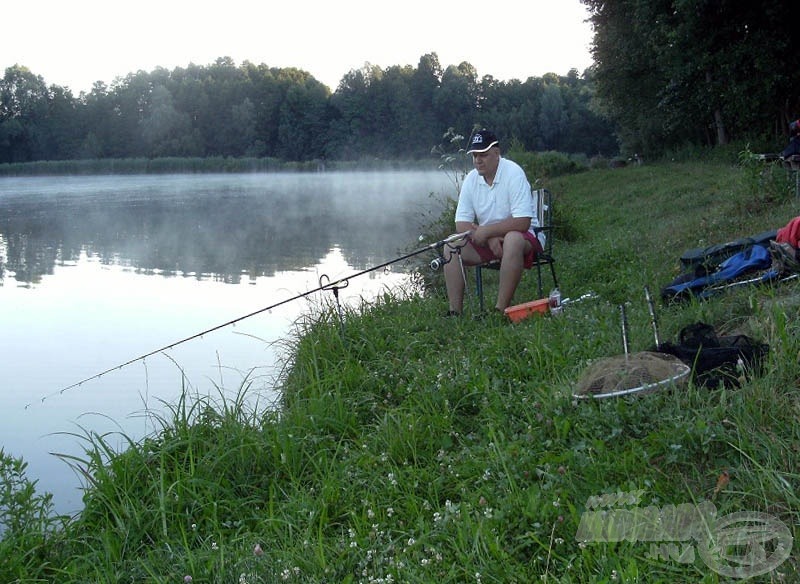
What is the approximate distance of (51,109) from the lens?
222 ft

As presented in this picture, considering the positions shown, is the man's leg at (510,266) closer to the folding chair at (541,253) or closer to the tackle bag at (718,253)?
the folding chair at (541,253)

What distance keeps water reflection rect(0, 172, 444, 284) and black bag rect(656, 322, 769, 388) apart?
8140mm

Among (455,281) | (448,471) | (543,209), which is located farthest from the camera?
(543,209)

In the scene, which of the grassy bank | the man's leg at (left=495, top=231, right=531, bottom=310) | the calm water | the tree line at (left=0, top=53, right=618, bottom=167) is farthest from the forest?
the grassy bank

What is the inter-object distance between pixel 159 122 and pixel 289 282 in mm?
60965

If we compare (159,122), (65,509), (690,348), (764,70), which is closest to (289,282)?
(65,509)

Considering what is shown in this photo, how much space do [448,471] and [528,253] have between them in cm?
288

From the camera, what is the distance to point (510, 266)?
559cm

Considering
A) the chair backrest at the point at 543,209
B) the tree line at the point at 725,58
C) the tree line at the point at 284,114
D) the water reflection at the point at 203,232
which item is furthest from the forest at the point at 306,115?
the chair backrest at the point at 543,209

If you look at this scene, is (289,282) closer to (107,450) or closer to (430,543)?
(107,450)

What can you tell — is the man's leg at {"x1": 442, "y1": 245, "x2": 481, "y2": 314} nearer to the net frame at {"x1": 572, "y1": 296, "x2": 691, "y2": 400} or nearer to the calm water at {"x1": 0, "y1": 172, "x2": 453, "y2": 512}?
the calm water at {"x1": 0, "y1": 172, "x2": 453, "y2": 512}

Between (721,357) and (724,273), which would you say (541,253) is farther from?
(721,357)

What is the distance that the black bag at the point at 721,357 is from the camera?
3.15 metres

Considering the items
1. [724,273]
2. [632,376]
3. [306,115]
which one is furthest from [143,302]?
[306,115]
